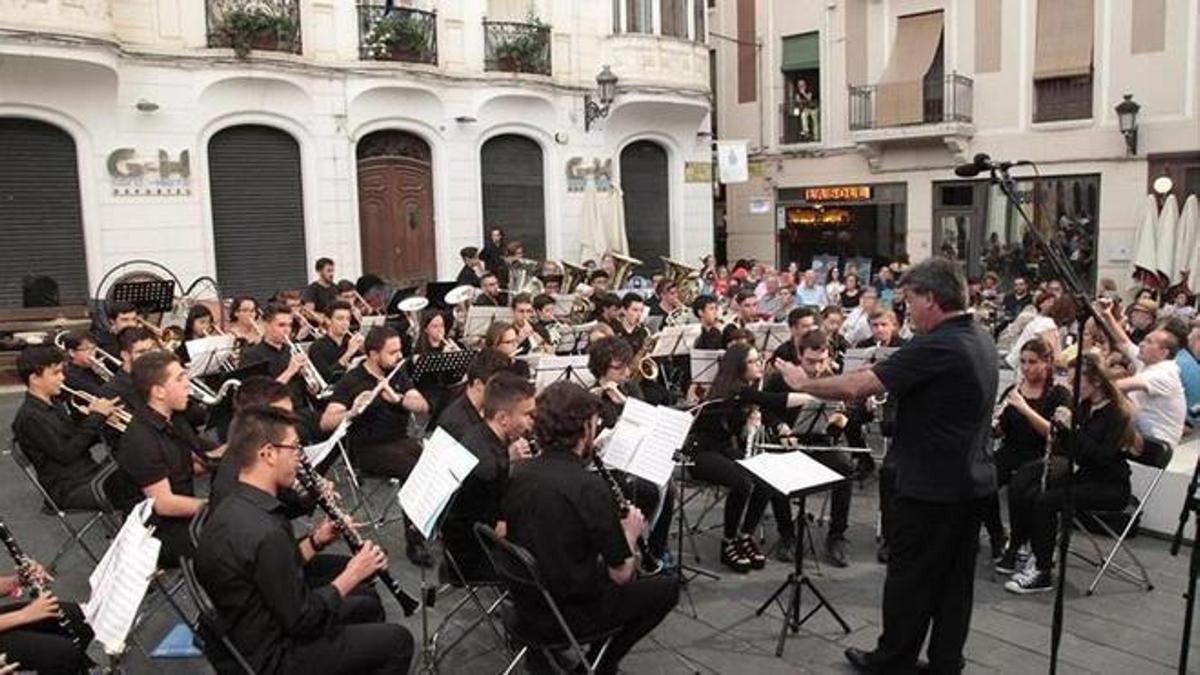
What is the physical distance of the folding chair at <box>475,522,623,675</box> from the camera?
13.9ft

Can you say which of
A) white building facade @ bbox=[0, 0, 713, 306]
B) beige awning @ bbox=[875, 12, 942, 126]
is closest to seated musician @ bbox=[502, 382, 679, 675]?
white building facade @ bbox=[0, 0, 713, 306]

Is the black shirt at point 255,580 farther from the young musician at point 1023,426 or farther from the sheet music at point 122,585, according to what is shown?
the young musician at point 1023,426

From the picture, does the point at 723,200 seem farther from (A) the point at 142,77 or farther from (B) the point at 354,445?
(B) the point at 354,445

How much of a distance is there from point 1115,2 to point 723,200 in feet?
34.5

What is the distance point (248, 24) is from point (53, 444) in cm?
1030

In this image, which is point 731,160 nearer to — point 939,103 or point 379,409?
point 939,103

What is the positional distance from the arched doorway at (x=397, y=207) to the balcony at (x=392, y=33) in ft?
4.47

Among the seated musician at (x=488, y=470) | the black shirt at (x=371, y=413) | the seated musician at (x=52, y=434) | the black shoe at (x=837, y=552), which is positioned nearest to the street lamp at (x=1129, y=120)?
the black shoe at (x=837, y=552)

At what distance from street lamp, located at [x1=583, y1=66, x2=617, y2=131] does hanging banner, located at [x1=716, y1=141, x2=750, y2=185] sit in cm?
316

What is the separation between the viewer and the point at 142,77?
1431 cm

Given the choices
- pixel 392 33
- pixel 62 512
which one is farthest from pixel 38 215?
pixel 62 512

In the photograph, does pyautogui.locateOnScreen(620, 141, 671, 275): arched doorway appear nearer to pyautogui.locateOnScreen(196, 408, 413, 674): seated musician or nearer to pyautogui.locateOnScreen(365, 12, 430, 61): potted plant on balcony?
pyautogui.locateOnScreen(365, 12, 430, 61): potted plant on balcony

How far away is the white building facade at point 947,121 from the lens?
1919 centimetres

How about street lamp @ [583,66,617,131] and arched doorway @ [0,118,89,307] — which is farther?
street lamp @ [583,66,617,131]
